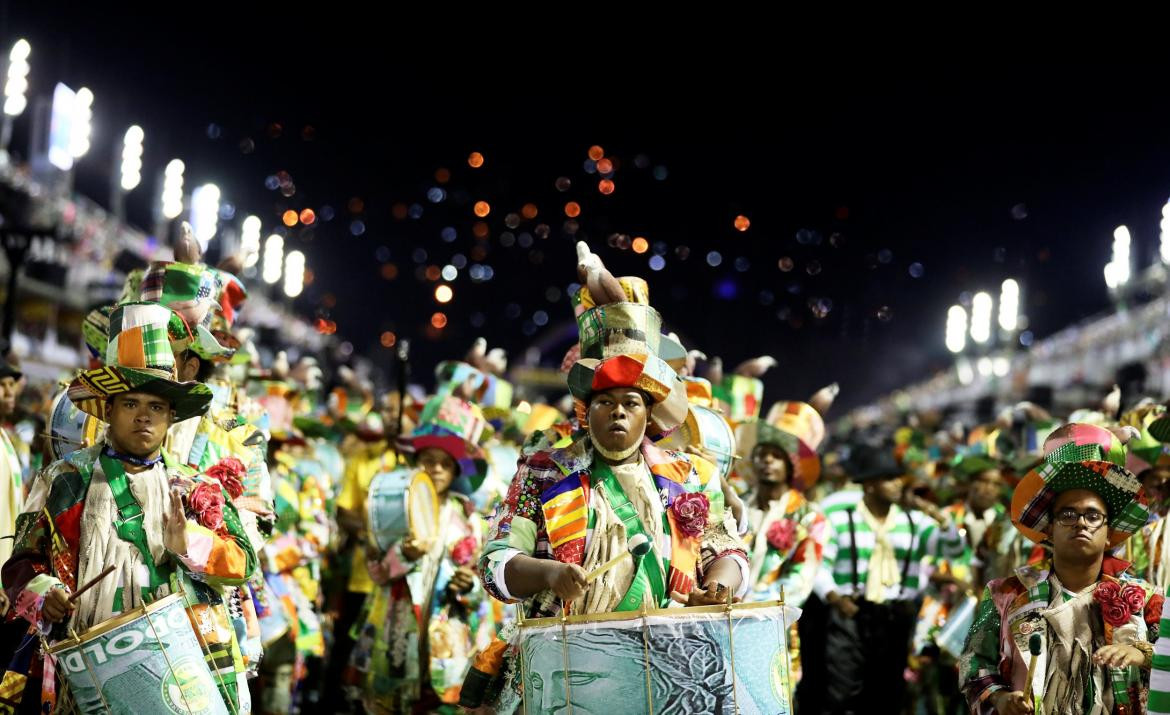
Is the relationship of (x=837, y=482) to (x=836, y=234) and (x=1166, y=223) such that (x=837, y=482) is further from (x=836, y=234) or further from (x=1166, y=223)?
(x=1166, y=223)

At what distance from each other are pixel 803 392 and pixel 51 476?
A: 13.3 metres

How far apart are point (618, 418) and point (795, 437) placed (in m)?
4.93

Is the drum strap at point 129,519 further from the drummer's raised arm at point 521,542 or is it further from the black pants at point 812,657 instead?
the black pants at point 812,657

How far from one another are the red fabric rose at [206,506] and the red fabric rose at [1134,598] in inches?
138

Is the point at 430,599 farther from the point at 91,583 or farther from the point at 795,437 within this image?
the point at 91,583

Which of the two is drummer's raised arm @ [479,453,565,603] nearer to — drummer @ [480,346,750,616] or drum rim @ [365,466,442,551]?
drummer @ [480,346,750,616]

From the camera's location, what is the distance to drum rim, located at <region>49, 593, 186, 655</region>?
15.9 feet

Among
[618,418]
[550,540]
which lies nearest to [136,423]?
[550,540]

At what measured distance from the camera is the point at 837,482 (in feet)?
49.4

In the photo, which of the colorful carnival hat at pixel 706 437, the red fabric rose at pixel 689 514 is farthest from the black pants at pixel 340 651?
the red fabric rose at pixel 689 514

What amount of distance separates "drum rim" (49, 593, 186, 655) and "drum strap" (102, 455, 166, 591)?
477 mm

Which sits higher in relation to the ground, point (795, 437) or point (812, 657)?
point (795, 437)

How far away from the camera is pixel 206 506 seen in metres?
5.54

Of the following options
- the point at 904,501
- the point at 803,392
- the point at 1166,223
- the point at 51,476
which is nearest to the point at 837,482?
the point at 803,392
